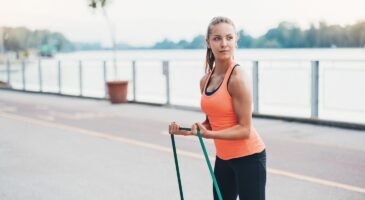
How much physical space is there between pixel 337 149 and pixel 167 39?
6712 millimetres

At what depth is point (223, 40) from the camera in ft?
10.0

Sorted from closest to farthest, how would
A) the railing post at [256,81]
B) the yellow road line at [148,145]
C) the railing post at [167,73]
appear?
1. the yellow road line at [148,145]
2. the railing post at [256,81]
3. the railing post at [167,73]

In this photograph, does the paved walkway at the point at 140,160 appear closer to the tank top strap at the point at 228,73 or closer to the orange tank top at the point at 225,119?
the orange tank top at the point at 225,119

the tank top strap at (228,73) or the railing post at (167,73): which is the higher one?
the tank top strap at (228,73)

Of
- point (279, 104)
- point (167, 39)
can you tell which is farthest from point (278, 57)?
point (167, 39)

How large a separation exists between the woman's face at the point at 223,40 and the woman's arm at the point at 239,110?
15 centimetres

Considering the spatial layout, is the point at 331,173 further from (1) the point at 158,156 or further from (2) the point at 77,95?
(2) the point at 77,95

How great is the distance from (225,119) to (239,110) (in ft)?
0.40

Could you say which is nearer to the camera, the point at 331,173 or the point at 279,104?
the point at 331,173

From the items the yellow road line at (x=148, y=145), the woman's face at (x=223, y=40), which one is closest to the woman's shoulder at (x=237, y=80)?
the woman's face at (x=223, y=40)

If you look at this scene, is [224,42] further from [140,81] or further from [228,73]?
[140,81]

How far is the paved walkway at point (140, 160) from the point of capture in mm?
6086

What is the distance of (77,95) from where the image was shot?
1872 cm

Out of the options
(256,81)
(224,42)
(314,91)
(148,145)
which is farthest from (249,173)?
(256,81)
